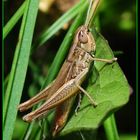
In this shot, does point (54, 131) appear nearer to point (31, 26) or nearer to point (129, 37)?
point (31, 26)

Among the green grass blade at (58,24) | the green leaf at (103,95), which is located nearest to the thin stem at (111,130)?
the green leaf at (103,95)

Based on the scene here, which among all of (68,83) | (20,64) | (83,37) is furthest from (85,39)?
(20,64)

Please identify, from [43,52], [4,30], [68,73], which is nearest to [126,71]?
[43,52]

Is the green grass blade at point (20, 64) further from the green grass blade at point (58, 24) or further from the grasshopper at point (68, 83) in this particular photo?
the green grass blade at point (58, 24)

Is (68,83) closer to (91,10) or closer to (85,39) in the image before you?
(85,39)

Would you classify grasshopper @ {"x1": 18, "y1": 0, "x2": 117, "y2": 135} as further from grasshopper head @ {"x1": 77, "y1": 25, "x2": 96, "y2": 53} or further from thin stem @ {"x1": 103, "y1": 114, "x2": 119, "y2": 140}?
thin stem @ {"x1": 103, "y1": 114, "x2": 119, "y2": 140}

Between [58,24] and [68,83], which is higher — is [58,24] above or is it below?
above
